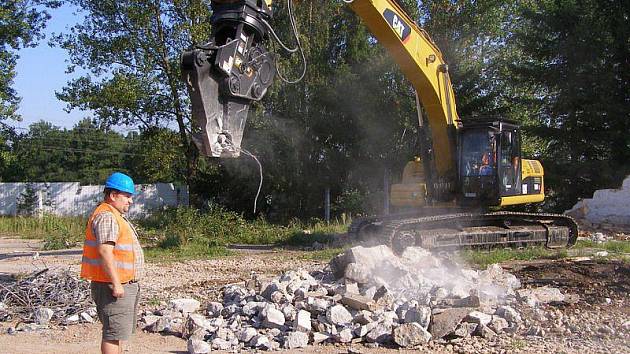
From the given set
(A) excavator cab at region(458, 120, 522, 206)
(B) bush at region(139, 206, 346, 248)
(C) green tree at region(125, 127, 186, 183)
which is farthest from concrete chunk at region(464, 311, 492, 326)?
(C) green tree at region(125, 127, 186, 183)

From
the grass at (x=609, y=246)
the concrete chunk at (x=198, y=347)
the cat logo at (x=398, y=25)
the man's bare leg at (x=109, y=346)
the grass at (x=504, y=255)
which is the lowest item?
the concrete chunk at (x=198, y=347)

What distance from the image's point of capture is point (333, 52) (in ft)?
82.4

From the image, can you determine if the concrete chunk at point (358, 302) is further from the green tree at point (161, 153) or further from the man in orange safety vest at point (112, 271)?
the green tree at point (161, 153)

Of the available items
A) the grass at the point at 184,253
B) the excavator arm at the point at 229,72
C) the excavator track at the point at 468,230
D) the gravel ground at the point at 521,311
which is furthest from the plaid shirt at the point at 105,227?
the grass at the point at 184,253

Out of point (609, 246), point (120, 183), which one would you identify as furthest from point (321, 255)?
point (120, 183)

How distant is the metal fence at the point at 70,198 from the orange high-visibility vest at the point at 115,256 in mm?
24006

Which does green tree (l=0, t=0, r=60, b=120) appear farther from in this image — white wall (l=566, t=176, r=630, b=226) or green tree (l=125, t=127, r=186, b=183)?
white wall (l=566, t=176, r=630, b=226)

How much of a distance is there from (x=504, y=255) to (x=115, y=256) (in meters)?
8.72

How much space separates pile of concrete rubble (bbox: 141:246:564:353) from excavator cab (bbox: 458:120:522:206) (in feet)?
13.0

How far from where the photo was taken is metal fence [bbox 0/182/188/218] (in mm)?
→ 28922

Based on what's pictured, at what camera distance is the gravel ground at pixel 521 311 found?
607cm

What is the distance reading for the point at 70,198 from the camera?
2961 centimetres

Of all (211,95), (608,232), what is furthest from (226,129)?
(608,232)

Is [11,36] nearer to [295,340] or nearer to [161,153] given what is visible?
[161,153]
